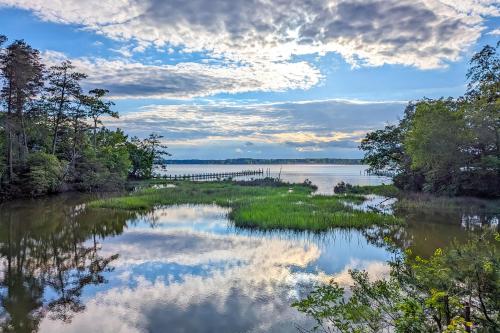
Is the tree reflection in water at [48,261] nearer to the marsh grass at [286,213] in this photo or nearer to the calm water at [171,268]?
the calm water at [171,268]

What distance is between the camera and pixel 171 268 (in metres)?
11.5

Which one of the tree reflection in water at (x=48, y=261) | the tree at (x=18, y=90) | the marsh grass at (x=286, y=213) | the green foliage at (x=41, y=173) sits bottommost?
the tree reflection in water at (x=48, y=261)

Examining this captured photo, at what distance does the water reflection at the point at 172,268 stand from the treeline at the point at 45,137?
37.8 ft

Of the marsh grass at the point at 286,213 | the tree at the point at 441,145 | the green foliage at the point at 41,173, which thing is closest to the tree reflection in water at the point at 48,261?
the marsh grass at the point at 286,213

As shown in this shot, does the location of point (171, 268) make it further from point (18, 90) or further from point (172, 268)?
point (18, 90)

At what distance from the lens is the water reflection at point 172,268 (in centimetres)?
768

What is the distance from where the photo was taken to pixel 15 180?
30.7 m

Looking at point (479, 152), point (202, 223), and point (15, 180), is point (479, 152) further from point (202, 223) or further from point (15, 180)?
point (15, 180)

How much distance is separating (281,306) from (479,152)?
1039 inches

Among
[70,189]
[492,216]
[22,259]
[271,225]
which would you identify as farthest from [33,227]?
[492,216]

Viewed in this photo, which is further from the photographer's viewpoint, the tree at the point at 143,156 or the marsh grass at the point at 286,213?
the tree at the point at 143,156

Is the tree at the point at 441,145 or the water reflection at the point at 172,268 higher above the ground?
the tree at the point at 441,145

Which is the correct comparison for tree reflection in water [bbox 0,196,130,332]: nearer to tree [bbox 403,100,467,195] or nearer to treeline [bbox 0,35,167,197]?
treeline [bbox 0,35,167,197]

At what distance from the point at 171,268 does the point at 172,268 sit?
3cm
